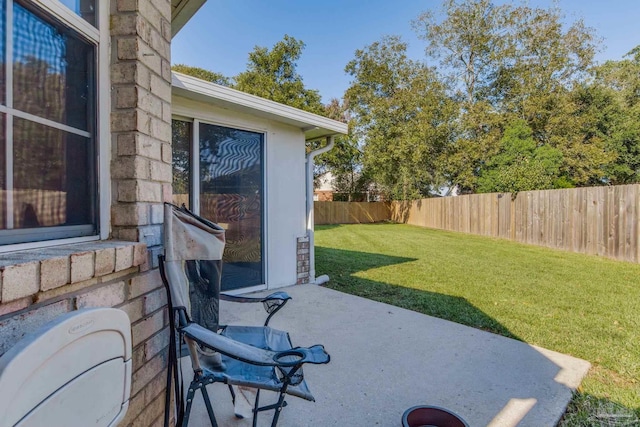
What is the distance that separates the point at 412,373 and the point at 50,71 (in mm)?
2816

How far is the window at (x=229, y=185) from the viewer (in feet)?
13.2

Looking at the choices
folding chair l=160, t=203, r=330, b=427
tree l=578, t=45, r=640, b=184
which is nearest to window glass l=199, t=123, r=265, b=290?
folding chair l=160, t=203, r=330, b=427

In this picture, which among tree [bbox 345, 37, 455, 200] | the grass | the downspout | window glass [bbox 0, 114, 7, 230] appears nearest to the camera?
window glass [bbox 0, 114, 7, 230]

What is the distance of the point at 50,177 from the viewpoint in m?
1.27

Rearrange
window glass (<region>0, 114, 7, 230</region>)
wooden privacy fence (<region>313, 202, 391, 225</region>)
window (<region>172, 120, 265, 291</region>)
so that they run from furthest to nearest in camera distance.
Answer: wooden privacy fence (<region>313, 202, 391, 225</region>) → window (<region>172, 120, 265, 291</region>) → window glass (<region>0, 114, 7, 230</region>)

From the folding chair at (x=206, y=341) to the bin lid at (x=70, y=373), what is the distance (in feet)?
1.03

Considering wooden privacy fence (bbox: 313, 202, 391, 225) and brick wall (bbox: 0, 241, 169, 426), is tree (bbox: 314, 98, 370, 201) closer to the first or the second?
wooden privacy fence (bbox: 313, 202, 391, 225)

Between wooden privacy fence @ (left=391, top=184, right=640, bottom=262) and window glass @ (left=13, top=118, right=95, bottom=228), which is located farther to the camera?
wooden privacy fence @ (left=391, top=184, right=640, bottom=262)

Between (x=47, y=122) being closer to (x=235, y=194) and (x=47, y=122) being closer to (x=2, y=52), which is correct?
(x=2, y=52)

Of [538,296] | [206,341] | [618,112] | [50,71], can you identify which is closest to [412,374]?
[206,341]

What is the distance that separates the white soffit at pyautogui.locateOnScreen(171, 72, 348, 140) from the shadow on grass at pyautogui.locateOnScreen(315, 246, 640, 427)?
253cm

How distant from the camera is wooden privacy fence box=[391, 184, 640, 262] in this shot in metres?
7.42

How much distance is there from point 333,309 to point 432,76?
18.7 m

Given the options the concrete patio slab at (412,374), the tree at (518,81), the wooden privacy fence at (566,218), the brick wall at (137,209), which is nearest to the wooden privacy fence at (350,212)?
the tree at (518,81)
